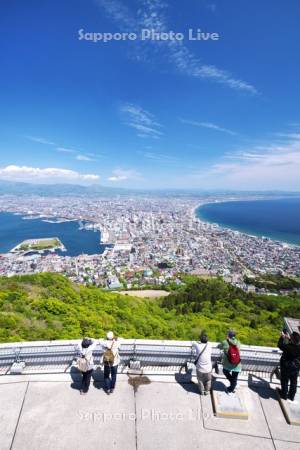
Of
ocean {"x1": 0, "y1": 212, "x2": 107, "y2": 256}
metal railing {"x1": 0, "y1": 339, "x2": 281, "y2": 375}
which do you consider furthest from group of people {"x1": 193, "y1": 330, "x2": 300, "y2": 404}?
ocean {"x1": 0, "y1": 212, "x2": 107, "y2": 256}

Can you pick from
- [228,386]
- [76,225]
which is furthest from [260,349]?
[76,225]

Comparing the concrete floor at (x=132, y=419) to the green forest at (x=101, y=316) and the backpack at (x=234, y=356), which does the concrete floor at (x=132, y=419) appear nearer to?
the backpack at (x=234, y=356)

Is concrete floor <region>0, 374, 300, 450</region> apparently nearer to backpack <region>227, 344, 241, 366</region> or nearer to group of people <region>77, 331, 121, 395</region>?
group of people <region>77, 331, 121, 395</region>

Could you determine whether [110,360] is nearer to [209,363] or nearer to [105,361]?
[105,361]

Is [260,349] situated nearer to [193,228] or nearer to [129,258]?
[129,258]

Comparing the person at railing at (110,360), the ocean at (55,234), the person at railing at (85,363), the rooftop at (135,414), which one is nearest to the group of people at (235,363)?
the rooftop at (135,414)

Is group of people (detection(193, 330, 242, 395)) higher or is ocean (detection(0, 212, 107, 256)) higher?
group of people (detection(193, 330, 242, 395))

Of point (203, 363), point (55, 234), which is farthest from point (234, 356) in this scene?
point (55, 234)
